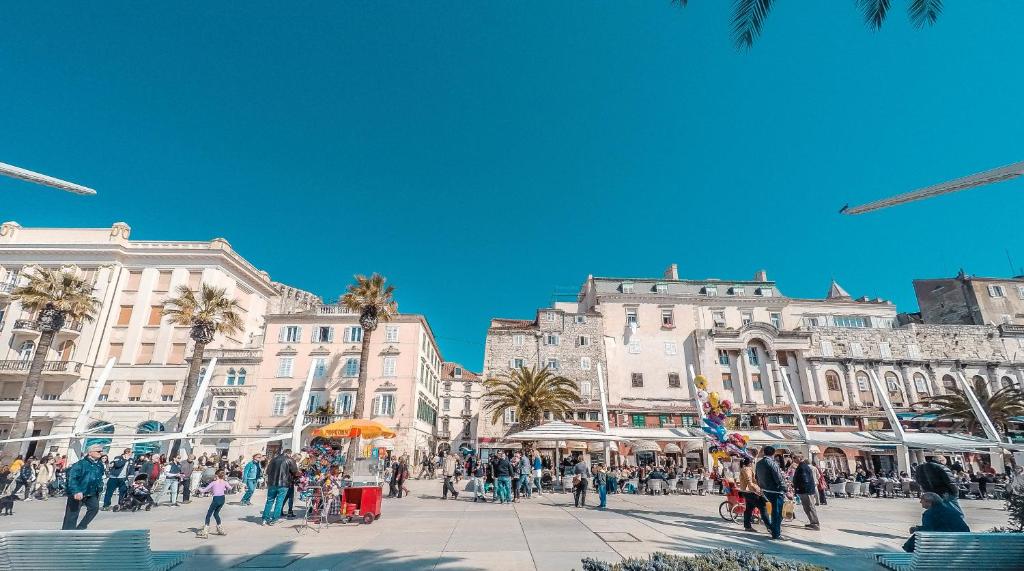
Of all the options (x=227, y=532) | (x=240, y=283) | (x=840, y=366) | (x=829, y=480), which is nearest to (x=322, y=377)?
(x=240, y=283)

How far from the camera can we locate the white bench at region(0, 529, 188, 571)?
450 centimetres

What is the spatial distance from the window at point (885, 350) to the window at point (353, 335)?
43423 mm

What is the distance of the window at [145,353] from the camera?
1339 inches

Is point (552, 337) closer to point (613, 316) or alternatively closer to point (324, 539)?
point (613, 316)

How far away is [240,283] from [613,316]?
32500mm

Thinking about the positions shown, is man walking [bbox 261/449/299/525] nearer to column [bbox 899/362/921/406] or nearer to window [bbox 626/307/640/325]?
window [bbox 626/307/640/325]

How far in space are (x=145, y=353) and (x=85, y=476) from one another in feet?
107

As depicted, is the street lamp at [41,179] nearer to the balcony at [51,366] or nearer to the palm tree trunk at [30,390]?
the palm tree trunk at [30,390]

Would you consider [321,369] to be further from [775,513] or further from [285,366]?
[775,513]

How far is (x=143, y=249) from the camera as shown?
121 ft

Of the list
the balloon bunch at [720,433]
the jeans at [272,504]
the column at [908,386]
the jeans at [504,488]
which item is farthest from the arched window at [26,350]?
the column at [908,386]

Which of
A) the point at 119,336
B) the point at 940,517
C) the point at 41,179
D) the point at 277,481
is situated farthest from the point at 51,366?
the point at 940,517

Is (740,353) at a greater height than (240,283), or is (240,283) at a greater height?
(240,283)

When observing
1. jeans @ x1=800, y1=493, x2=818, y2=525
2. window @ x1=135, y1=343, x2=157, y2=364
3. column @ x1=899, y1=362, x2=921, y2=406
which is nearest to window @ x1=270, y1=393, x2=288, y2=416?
window @ x1=135, y1=343, x2=157, y2=364
